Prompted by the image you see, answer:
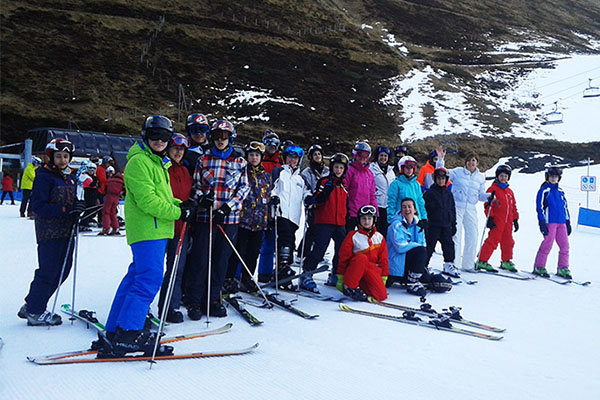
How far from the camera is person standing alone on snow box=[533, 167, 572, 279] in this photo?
24.8 feet

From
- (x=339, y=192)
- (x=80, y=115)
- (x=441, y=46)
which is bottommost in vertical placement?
(x=339, y=192)

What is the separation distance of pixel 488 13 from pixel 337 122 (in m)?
48.0

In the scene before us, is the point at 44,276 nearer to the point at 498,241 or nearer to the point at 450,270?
the point at 450,270

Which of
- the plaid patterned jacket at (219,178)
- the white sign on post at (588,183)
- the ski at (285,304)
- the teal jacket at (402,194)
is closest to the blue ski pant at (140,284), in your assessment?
the plaid patterned jacket at (219,178)

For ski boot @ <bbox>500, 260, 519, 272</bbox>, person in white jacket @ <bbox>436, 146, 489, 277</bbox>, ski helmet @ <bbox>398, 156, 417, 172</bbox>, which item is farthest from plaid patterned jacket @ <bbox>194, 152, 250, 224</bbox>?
ski boot @ <bbox>500, 260, 519, 272</bbox>

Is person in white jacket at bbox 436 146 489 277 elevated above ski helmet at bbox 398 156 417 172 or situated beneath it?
situated beneath

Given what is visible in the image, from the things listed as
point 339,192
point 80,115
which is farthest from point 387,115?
point 339,192

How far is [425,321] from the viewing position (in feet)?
15.4

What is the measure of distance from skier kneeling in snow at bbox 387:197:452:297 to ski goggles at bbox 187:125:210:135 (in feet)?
8.96

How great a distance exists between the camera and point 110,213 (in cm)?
1077

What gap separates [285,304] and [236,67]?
40.4 metres

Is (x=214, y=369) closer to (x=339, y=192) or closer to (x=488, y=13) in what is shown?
(x=339, y=192)

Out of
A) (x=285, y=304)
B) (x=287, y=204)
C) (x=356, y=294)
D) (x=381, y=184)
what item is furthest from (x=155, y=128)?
(x=381, y=184)

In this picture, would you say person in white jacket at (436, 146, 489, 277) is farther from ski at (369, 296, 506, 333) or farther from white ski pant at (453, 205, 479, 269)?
ski at (369, 296, 506, 333)
